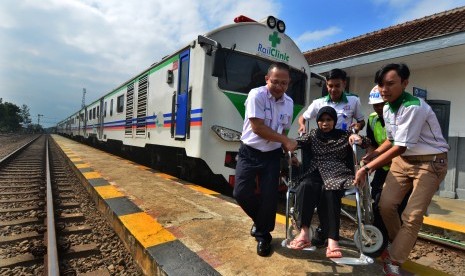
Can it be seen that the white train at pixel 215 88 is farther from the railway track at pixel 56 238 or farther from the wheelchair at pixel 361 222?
the wheelchair at pixel 361 222

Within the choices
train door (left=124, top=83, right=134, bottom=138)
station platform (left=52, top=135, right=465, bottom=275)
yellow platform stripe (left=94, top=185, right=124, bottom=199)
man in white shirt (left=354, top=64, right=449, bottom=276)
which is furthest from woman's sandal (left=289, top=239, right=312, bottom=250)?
train door (left=124, top=83, right=134, bottom=138)

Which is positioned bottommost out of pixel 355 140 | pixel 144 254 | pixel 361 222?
pixel 144 254

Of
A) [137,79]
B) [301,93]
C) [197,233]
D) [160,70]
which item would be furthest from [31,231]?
[137,79]

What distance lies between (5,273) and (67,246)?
0.69 metres

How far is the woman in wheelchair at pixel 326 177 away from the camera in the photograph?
2517 millimetres

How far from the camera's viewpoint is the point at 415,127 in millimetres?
2330

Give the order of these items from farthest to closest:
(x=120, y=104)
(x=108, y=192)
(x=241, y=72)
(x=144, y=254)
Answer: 1. (x=120, y=104)
2. (x=241, y=72)
3. (x=108, y=192)
4. (x=144, y=254)

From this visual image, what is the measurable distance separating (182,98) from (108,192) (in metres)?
2.05

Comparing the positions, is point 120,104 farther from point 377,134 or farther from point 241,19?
point 377,134

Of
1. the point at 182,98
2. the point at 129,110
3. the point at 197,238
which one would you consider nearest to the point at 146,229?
the point at 197,238

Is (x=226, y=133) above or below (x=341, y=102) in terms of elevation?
below

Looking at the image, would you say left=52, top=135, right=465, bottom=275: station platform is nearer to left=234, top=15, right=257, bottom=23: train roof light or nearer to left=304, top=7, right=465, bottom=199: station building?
left=304, top=7, right=465, bottom=199: station building

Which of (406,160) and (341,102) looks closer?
(406,160)

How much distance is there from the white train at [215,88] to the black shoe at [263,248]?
2474 mm
